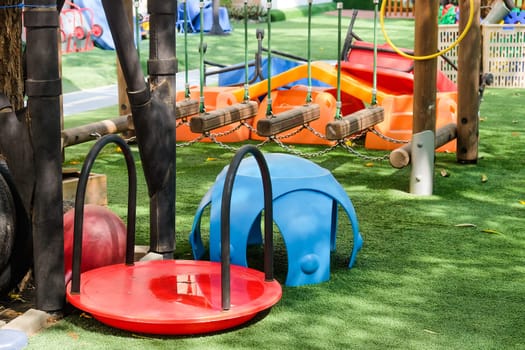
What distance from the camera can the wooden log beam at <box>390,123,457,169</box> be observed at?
6465mm

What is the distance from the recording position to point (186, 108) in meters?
7.07

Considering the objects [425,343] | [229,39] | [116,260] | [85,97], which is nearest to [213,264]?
[116,260]

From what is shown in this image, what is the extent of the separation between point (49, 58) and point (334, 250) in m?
1.99

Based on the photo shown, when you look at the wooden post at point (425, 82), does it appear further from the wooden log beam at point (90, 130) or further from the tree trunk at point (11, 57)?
the tree trunk at point (11, 57)

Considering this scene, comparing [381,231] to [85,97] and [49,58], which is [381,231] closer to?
[49,58]

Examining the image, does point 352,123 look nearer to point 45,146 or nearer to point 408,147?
point 408,147

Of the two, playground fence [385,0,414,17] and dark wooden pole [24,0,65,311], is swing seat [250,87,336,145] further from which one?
playground fence [385,0,414,17]

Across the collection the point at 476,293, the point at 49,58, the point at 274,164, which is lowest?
the point at 476,293

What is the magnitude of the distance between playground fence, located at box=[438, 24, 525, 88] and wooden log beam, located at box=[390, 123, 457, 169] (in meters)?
5.00

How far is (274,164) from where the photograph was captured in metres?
4.61

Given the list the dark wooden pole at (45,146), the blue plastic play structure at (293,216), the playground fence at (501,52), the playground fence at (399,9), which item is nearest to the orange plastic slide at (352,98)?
the playground fence at (501,52)

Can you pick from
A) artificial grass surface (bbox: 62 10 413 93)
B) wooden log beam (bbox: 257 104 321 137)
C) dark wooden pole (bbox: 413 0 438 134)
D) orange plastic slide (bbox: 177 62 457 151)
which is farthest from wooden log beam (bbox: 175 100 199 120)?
artificial grass surface (bbox: 62 10 413 93)

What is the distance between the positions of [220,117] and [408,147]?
137cm

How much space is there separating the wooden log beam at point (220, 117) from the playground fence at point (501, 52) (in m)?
6.00
